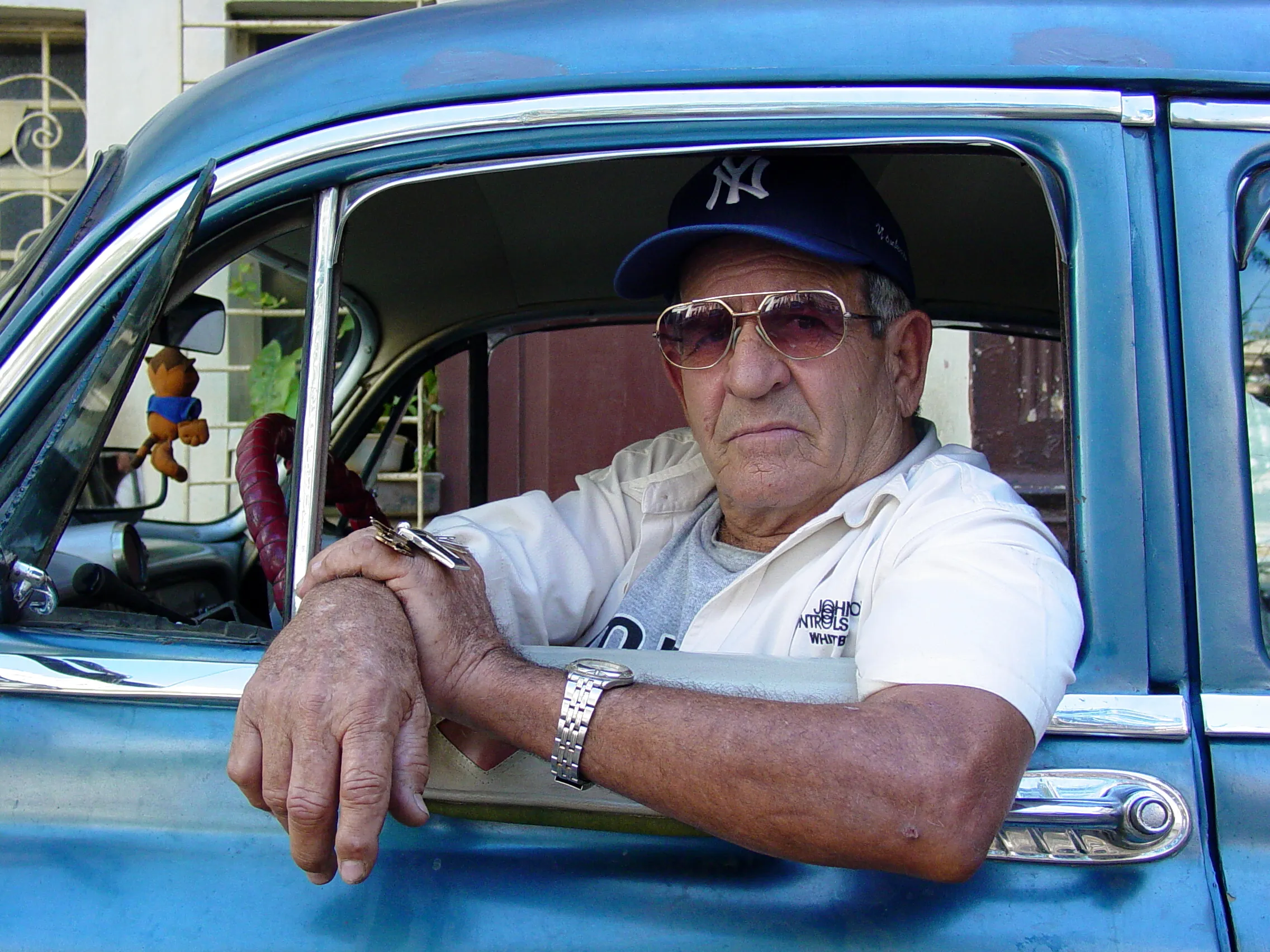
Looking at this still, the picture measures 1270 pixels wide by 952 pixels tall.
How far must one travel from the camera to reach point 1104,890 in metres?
1.07

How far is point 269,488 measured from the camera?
192 centimetres

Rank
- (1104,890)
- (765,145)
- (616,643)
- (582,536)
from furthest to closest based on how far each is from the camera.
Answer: (582,536)
(616,643)
(765,145)
(1104,890)

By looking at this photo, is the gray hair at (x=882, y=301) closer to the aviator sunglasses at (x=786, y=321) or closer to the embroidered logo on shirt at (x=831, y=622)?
the aviator sunglasses at (x=786, y=321)

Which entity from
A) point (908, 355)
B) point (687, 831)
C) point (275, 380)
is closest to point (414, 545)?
point (687, 831)

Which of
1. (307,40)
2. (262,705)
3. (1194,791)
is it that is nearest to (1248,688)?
(1194,791)

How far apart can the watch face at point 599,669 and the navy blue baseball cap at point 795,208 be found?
746 mm

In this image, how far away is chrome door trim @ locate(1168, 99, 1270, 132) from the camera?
1.16 m

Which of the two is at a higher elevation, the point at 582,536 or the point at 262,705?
the point at 582,536

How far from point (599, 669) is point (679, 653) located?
0.12m

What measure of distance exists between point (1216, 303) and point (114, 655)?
1327 millimetres

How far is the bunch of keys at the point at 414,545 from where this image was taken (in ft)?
4.40

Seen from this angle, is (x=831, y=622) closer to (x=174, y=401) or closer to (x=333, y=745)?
(x=333, y=745)

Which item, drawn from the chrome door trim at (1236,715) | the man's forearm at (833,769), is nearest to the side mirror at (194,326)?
the man's forearm at (833,769)

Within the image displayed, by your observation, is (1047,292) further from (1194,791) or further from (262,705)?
(262,705)
